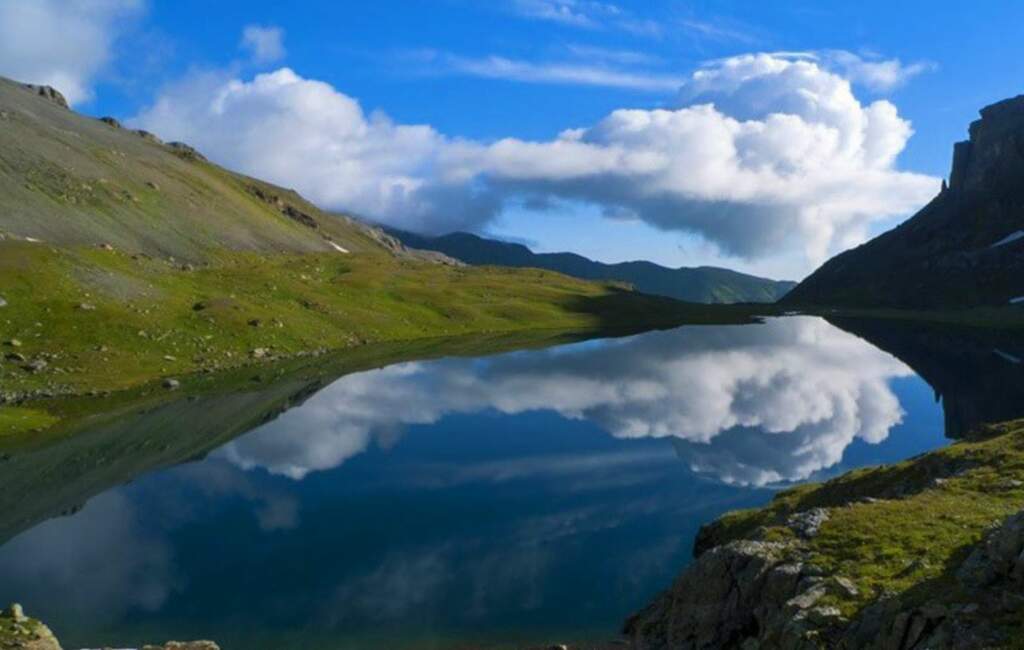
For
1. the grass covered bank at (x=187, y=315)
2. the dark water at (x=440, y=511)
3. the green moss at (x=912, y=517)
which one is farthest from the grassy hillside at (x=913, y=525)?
the grass covered bank at (x=187, y=315)

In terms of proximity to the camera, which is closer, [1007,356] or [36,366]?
[36,366]

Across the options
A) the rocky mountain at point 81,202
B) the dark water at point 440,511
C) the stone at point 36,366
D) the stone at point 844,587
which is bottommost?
the dark water at point 440,511

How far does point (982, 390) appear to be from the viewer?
3364 inches

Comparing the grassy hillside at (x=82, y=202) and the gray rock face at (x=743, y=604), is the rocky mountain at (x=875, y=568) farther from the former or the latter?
the grassy hillside at (x=82, y=202)

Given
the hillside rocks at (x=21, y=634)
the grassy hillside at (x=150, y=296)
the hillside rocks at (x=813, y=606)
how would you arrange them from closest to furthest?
the hillside rocks at (x=813, y=606) → the hillside rocks at (x=21, y=634) → the grassy hillside at (x=150, y=296)

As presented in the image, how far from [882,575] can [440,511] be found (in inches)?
1223

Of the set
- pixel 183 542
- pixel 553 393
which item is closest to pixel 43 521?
pixel 183 542

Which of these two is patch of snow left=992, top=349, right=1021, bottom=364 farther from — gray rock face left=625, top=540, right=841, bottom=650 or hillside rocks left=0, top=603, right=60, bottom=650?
hillside rocks left=0, top=603, right=60, bottom=650

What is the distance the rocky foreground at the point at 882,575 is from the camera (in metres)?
14.7

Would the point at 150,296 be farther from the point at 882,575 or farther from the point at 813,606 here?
the point at 882,575

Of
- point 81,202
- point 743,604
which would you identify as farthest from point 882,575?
point 81,202

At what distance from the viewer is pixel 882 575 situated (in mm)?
18141

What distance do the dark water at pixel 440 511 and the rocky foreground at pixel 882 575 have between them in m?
8.12

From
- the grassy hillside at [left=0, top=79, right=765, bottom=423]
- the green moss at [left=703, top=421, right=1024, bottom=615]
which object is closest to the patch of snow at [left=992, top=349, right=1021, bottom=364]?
the grassy hillside at [left=0, top=79, right=765, bottom=423]
